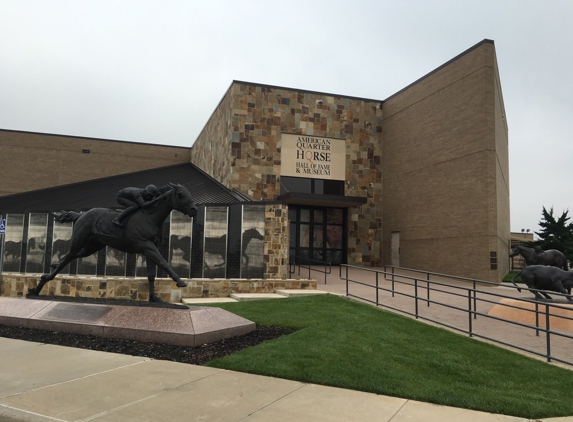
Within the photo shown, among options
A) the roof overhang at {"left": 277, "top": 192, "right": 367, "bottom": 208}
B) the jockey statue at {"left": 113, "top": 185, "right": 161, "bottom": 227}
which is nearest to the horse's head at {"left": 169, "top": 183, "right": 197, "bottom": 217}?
the jockey statue at {"left": 113, "top": 185, "right": 161, "bottom": 227}

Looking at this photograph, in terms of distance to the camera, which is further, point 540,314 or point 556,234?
point 556,234

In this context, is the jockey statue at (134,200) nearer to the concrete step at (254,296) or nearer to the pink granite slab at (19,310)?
the pink granite slab at (19,310)

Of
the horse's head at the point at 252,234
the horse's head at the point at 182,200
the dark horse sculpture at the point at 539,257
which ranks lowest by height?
the dark horse sculpture at the point at 539,257

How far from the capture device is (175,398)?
16.8 ft

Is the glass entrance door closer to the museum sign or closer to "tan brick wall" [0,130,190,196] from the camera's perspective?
the museum sign

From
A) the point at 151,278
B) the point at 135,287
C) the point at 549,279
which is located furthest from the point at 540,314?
the point at 135,287

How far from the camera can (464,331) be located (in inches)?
359

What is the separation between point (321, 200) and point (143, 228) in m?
17.8

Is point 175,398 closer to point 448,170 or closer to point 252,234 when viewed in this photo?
point 252,234

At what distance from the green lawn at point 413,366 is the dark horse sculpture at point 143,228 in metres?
2.86

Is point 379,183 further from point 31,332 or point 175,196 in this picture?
point 31,332

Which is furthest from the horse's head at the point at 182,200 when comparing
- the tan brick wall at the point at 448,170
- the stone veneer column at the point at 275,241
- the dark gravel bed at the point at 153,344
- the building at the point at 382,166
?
the tan brick wall at the point at 448,170

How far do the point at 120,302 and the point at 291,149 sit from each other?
19047 mm

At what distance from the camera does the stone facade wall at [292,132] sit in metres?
26.0
